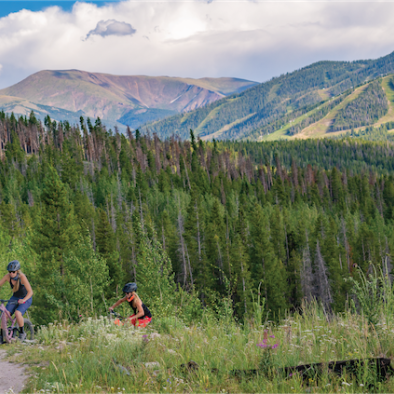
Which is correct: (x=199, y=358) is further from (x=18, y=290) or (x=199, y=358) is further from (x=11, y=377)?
(x=18, y=290)

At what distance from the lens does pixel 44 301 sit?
33875 millimetres

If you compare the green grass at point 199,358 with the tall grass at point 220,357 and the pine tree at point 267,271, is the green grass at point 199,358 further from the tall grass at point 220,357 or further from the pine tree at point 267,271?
the pine tree at point 267,271

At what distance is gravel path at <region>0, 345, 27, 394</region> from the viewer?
590 centimetres

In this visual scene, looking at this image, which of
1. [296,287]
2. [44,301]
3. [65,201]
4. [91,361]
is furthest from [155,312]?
[296,287]

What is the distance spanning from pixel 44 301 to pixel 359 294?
114 feet

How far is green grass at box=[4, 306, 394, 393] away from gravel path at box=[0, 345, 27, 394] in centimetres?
20

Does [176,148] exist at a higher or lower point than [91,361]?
higher

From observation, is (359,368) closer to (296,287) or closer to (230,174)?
(296,287)

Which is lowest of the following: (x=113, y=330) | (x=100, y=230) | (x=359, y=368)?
(x=100, y=230)

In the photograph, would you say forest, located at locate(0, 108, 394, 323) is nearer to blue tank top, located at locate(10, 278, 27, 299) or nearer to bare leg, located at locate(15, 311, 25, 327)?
bare leg, located at locate(15, 311, 25, 327)

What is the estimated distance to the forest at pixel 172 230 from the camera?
1098 inches

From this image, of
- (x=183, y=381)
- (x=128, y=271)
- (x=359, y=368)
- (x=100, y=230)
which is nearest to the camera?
(x=359, y=368)

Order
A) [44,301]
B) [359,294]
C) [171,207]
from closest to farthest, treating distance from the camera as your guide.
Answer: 1. [359,294]
2. [44,301]
3. [171,207]

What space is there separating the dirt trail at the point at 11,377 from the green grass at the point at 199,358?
20cm
